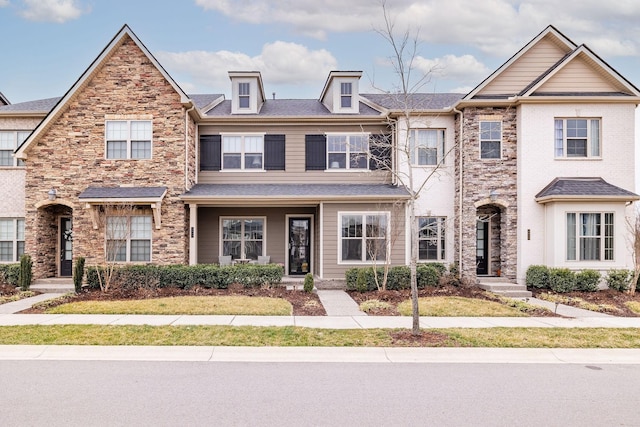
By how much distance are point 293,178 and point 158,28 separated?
8.73 m

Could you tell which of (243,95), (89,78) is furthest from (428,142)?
(89,78)

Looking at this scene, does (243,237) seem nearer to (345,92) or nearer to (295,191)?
(295,191)

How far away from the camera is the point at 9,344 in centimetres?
800

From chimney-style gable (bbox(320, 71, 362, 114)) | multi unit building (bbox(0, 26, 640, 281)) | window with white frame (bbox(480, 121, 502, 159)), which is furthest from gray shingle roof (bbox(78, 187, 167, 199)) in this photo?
window with white frame (bbox(480, 121, 502, 159))

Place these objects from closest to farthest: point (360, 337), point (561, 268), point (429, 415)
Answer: point (429, 415), point (360, 337), point (561, 268)

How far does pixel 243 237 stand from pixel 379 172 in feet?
21.0

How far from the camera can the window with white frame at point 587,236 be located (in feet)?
49.9

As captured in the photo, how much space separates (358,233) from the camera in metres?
16.4

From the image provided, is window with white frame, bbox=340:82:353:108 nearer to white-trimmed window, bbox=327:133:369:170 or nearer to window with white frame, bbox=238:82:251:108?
white-trimmed window, bbox=327:133:369:170

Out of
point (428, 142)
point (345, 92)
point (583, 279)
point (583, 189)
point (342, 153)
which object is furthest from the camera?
point (345, 92)

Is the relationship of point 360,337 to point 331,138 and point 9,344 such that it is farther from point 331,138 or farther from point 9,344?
point 331,138

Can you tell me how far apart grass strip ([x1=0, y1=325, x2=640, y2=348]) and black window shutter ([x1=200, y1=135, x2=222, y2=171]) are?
952 centimetres

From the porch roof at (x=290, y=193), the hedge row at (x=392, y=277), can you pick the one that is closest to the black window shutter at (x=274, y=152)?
the porch roof at (x=290, y=193)

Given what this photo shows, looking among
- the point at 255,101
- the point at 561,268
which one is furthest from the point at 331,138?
the point at 561,268
